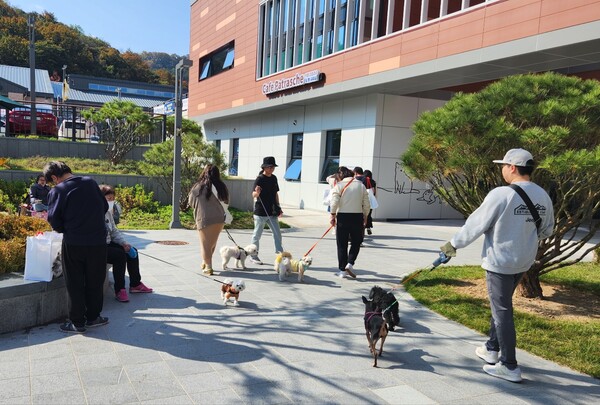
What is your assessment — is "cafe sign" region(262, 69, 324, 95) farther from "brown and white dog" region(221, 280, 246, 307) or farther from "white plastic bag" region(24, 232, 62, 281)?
"white plastic bag" region(24, 232, 62, 281)

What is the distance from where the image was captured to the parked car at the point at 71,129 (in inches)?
736

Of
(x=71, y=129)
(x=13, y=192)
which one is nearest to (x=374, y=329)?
(x=13, y=192)

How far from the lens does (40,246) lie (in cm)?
450

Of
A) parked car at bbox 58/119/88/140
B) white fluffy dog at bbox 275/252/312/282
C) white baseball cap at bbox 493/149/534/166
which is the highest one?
parked car at bbox 58/119/88/140

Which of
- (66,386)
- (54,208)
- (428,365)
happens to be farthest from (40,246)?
(428,365)

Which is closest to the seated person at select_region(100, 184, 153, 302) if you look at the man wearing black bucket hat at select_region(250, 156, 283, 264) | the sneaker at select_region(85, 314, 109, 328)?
the sneaker at select_region(85, 314, 109, 328)

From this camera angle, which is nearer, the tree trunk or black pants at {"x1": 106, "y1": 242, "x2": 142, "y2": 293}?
black pants at {"x1": 106, "y1": 242, "x2": 142, "y2": 293}

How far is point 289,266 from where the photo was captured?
676 centimetres

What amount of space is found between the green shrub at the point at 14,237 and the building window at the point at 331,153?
12.3 m

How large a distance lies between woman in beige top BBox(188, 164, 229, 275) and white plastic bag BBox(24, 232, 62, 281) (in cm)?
243

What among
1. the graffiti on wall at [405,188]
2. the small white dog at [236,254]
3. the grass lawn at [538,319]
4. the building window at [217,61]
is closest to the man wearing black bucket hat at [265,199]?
the small white dog at [236,254]

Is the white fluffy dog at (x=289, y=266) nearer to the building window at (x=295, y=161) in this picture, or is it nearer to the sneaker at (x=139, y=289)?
the sneaker at (x=139, y=289)

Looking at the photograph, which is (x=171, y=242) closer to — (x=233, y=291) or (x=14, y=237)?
(x=14, y=237)

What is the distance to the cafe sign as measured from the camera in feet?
55.4
